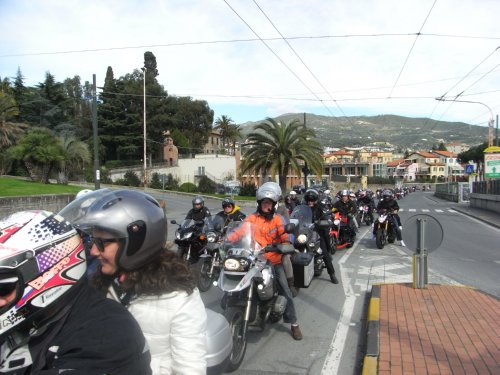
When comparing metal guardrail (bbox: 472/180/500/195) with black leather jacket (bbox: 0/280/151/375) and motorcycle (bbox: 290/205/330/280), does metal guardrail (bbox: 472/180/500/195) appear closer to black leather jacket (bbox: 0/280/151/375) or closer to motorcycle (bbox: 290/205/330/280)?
motorcycle (bbox: 290/205/330/280)

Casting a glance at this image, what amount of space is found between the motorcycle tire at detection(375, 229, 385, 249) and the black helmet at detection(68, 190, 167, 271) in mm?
11119

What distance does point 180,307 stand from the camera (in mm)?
2057

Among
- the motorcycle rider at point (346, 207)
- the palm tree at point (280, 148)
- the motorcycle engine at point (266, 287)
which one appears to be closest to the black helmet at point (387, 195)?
the motorcycle rider at point (346, 207)

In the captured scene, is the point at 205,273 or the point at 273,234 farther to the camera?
the point at 205,273

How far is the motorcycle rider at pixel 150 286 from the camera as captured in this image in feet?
6.64

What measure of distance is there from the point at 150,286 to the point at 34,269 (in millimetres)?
633

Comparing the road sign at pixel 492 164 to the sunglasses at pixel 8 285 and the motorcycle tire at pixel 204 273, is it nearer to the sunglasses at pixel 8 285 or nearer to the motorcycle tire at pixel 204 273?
the motorcycle tire at pixel 204 273

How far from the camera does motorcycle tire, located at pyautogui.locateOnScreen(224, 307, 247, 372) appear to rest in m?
4.24

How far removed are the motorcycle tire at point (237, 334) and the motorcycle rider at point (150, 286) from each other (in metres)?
2.23

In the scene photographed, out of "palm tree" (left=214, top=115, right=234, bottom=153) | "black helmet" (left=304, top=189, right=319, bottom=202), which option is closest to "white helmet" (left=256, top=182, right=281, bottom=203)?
"black helmet" (left=304, top=189, right=319, bottom=202)

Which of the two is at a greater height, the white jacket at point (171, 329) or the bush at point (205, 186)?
the white jacket at point (171, 329)

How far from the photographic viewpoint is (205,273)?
25.2ft

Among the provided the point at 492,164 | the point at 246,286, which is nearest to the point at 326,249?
the point at 246,286

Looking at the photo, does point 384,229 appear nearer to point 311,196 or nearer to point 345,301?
point 311,196
